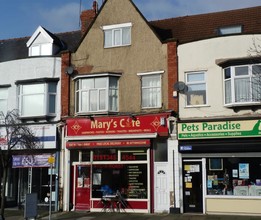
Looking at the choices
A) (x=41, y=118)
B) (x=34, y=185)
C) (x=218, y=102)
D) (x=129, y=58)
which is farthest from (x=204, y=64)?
(x=34, y=185)

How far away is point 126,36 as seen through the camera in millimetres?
21516

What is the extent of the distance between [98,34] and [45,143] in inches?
253

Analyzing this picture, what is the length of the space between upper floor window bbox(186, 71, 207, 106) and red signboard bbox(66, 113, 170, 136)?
1408mm

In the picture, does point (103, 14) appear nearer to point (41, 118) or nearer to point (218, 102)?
point (41, 118)

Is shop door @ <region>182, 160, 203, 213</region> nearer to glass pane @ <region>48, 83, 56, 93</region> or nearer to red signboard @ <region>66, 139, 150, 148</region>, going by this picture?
red signboard @ <region>66, 139, 150, 148</region>

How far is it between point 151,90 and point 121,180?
15.6ft

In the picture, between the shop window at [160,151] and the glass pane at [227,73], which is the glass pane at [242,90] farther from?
the shop window at [160,151]

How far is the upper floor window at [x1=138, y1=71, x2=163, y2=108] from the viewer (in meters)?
20.6

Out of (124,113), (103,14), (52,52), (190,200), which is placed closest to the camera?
(190,200)

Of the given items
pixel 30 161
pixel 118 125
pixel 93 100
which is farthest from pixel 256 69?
pixel 30 161

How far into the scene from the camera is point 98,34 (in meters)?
22.0

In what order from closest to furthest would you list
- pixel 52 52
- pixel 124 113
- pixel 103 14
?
pixel 124 113
pixel 103 14
pixel 52 52

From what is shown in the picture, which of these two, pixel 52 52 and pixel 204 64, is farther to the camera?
pixel 52 52

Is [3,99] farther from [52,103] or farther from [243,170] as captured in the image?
[243,170]
